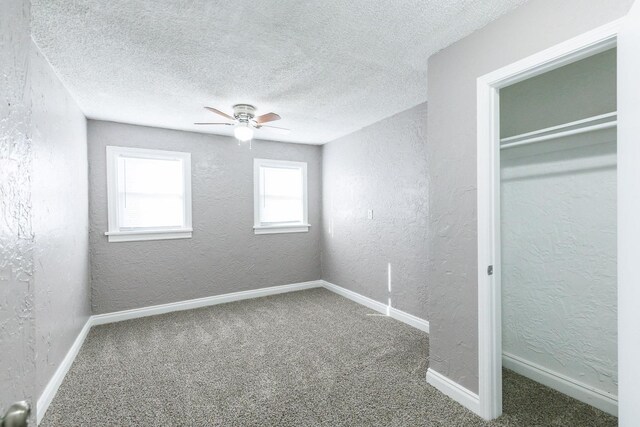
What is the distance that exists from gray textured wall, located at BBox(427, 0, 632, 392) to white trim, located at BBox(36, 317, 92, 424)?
249 centimetres

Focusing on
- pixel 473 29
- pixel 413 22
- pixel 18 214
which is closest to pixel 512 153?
pixel 473 29

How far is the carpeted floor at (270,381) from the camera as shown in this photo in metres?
1.83

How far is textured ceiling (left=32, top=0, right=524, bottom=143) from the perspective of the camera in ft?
5.30

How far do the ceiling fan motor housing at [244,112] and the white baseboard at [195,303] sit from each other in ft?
7.92

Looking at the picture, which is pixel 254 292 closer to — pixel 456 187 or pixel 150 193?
pixel 150 193

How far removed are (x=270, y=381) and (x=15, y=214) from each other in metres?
1.99

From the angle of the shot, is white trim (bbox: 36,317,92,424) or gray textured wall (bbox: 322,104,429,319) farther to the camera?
gray textured wall (bbox: 322,104,429,319)

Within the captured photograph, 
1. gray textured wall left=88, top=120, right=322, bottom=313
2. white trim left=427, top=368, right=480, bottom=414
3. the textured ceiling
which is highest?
the textured ceiling

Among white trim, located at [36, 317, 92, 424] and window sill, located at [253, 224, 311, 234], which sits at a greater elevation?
window sill, located at [253, 224, 311, 234]

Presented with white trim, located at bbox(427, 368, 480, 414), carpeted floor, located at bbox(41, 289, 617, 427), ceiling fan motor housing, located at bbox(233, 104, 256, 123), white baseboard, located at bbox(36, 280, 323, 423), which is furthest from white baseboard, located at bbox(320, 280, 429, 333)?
ceiling fan motor housing, located at bbox(233, 104, 256, 123)

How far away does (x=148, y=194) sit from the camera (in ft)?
12.2

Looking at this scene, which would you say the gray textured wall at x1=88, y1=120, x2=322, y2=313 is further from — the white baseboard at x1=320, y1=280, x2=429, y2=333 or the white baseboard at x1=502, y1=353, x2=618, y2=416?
the white baseboard at x1=502, y1=353, x2=618, y2=416

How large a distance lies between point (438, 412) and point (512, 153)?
1919 mm

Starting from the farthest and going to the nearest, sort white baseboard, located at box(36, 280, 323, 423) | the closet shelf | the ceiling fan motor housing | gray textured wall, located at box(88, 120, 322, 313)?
gray textured wall, located at box(88, 120, 322, 313), the ceiling fan motor housing, white baseboard, located at box(36, 280, 323, 423), the closet shelf
